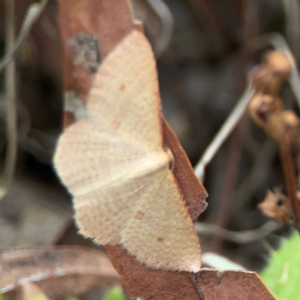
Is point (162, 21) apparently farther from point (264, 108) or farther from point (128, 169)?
point (128, 169)

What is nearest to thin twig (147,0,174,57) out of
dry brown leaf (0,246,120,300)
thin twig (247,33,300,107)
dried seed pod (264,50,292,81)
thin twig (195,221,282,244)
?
thin twig (247,33,300,107)

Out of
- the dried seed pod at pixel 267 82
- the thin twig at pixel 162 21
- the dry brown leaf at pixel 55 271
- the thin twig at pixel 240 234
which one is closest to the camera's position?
the dry brown leaf at pixel 55 271

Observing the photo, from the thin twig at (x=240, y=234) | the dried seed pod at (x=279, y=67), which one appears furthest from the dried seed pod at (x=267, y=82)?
the thin twig at (x=240, y=234)

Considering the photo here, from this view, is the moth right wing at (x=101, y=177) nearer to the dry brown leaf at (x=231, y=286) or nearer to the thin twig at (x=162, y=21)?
the dry brown leaf at (x=231, y=286)

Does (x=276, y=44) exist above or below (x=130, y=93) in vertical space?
below

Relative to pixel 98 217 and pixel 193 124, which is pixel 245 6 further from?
pixel 98 217

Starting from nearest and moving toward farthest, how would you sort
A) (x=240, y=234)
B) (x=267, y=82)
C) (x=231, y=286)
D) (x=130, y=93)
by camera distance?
(x=231, y=286), (x=130, y=93), (x=267, y=82), (x=240, y=234)

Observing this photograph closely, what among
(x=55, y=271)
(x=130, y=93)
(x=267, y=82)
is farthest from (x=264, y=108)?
(x=55, y=271)
